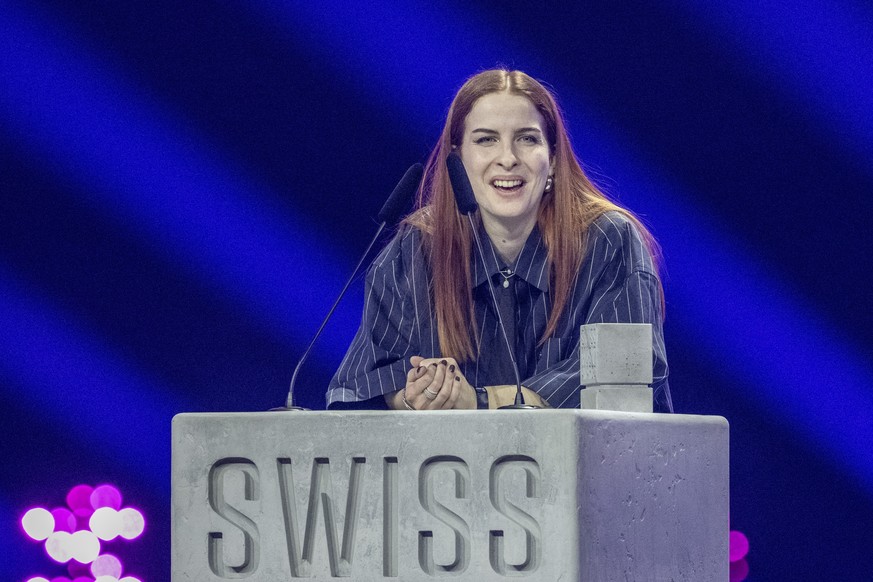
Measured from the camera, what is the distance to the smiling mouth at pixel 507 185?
95.9 inches

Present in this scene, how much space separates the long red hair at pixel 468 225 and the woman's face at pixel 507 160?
2 centimetres

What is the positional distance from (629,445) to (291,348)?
76.2 inches

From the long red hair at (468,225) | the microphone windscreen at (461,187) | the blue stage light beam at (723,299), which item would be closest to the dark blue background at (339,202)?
the blue stage light beam at (723,299)

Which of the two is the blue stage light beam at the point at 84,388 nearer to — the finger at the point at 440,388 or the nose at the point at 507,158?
the nose at the point at 507,158

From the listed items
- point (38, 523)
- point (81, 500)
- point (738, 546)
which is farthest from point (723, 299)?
point (38, 523)

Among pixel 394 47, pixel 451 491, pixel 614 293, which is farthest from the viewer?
pixel 394 47

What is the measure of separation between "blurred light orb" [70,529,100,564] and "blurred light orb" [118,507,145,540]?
70mm

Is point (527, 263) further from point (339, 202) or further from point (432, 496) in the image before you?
point (339, 202)

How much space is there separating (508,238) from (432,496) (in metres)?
0.85

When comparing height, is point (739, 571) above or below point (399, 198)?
below

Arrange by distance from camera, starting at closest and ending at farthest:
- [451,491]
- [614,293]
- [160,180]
Result: [451,491] < [614,293] < [160,180]

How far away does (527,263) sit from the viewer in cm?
241

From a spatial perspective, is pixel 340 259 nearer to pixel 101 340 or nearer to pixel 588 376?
pixel 101 340

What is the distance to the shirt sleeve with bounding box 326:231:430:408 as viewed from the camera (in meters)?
2.32
